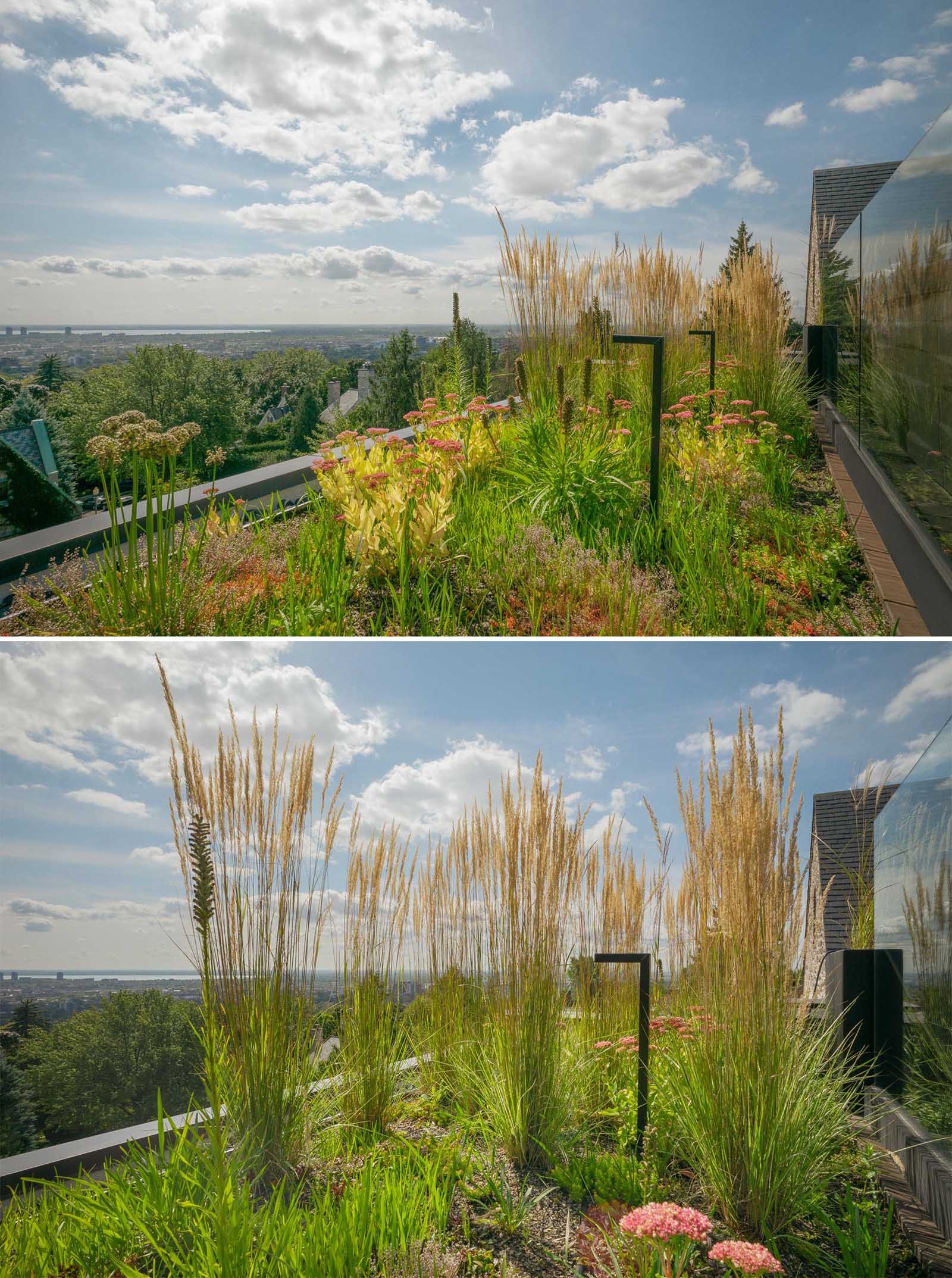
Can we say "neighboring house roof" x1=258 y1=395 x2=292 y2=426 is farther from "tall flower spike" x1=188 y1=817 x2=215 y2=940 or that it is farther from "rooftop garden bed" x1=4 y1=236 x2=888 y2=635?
"tall flower spike" x1=188 y1=817 x2=215 y2=940

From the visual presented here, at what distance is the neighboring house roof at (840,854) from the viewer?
3334mm

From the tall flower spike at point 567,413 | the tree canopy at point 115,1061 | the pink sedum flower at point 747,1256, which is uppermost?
the tall flower spike at point 567,413

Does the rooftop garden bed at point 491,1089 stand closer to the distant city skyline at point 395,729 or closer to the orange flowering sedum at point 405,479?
the distant city skyline at point 395,729

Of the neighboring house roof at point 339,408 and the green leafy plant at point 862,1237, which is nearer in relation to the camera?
the green leafy plant at point 862,1237

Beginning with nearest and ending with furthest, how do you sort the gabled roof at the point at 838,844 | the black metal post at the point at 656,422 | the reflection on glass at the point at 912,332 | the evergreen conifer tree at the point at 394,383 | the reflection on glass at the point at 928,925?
the reflection on glass at the point at 928,925 < the reflection on glass at the point at 912,332 < the black metal post at the point at 656,422 < the evergreen conifer tree at the point at 394,383 < the gabled roof at the point at 838,844

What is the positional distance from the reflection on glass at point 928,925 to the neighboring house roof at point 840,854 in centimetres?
59

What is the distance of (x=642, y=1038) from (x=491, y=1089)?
57 centimetres

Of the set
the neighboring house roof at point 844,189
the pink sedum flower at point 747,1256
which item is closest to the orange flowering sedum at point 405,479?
the pink sedum flower at point 747,1256

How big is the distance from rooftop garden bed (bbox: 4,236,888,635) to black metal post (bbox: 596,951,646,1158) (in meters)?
1.11

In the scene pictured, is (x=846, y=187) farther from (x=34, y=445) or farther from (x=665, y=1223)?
(x=665, y=1223)

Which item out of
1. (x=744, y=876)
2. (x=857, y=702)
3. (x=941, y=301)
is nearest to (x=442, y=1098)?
(x=744, y=876)

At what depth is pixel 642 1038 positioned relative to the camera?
2.25 m

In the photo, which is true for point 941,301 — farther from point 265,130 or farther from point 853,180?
point 853,180

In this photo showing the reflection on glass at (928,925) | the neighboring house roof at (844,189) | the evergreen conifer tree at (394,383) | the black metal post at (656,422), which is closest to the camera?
the reflection on glass at (928,925)
